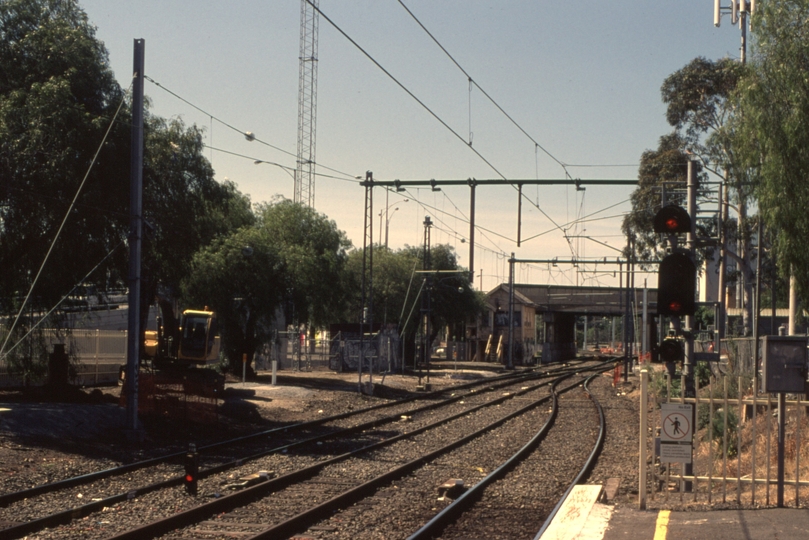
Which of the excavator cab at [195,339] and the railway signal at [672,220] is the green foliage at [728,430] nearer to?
the railway signal at [672,220]

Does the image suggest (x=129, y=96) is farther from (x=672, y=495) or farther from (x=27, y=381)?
(x=672, y=495)

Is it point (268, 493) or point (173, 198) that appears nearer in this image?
point (268, 493)

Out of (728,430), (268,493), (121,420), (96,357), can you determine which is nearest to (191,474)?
(268,493)

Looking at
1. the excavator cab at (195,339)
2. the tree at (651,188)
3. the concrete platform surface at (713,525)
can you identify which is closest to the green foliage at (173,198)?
the excavator cab at (195,339)

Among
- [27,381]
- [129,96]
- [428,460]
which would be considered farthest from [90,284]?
[428,460]

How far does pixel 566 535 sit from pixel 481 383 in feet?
122

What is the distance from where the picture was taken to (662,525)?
959cm

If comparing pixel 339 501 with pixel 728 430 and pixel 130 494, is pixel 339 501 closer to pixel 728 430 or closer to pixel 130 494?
pixel 130 494

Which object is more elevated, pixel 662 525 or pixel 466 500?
pixel 662 525

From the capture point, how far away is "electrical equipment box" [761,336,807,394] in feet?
32.0

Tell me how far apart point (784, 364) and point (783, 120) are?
738 centimetres

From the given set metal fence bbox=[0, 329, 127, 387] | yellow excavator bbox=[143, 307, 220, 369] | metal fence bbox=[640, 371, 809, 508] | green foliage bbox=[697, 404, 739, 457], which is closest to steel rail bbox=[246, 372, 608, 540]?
metal fence bbox=[640, 371, 809, 508]

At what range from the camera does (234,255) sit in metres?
37.3

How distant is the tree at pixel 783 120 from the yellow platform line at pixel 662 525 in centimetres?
754
